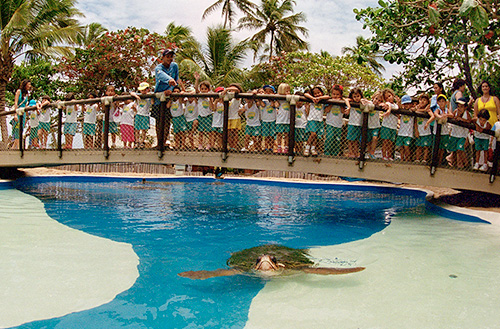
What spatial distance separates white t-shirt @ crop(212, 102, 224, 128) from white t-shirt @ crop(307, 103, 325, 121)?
1.62m

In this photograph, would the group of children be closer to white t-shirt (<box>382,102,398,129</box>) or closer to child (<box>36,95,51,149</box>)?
white t-shirt (<box>382,102,398,129</box>)

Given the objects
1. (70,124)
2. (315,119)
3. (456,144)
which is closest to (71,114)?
(70,124)

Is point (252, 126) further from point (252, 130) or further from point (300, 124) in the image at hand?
point (300, 124)

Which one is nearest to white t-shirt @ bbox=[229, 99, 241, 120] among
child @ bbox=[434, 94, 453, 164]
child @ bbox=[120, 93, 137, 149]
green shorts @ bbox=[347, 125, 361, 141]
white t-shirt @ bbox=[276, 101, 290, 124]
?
white t-shirt @ bbox=[276, 101, 290, 124]

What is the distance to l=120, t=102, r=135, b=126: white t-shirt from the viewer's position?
8125mm

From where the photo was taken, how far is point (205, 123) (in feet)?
25.7

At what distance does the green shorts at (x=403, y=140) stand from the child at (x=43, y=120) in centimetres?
722

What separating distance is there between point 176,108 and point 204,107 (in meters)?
0.55

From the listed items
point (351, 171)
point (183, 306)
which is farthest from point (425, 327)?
point (351, 171)

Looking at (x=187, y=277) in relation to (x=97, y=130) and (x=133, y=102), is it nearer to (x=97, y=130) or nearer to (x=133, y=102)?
(x=133, y=102)

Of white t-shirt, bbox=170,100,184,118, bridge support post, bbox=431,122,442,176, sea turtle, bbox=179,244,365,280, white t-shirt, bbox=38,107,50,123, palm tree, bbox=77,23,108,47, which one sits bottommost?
sea turtle, bbox=179,244,365,280

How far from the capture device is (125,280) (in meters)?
4.55

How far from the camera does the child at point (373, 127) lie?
23.9 feet

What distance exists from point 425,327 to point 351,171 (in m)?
4.09
